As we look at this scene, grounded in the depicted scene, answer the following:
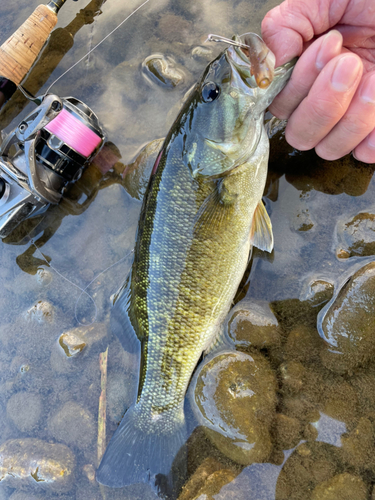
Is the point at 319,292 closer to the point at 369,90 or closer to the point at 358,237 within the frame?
the point at 358,237

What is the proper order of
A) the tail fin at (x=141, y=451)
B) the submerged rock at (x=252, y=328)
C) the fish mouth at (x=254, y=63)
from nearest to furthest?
the fish mouth at (x=254, y=63), the tail fin at (x=141, y=451), the submerged rock at (x=252, y=328)

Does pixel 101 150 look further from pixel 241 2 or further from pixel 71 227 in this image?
pixel 241 2

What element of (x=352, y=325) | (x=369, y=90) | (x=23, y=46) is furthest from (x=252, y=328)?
(x=23, y=46)

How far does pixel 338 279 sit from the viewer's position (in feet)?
8.63

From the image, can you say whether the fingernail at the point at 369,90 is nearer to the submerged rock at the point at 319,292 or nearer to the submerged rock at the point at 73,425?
the submerged rock at the point at 319,292

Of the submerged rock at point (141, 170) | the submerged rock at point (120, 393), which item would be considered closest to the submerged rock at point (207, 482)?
the submerged rock at point (120, 393)

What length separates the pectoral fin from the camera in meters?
2.51

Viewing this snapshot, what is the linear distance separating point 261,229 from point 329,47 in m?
1.22

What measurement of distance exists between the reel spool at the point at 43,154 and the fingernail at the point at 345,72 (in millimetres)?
1942

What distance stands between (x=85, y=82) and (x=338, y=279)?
3.05m

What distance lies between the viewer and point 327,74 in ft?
5.88

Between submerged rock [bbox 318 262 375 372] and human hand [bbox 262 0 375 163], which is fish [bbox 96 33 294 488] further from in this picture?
submerged rock [bbox 318 262 375 372]

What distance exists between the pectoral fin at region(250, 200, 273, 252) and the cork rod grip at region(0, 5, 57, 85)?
245cm

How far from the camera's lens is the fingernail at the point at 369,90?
184 cm
